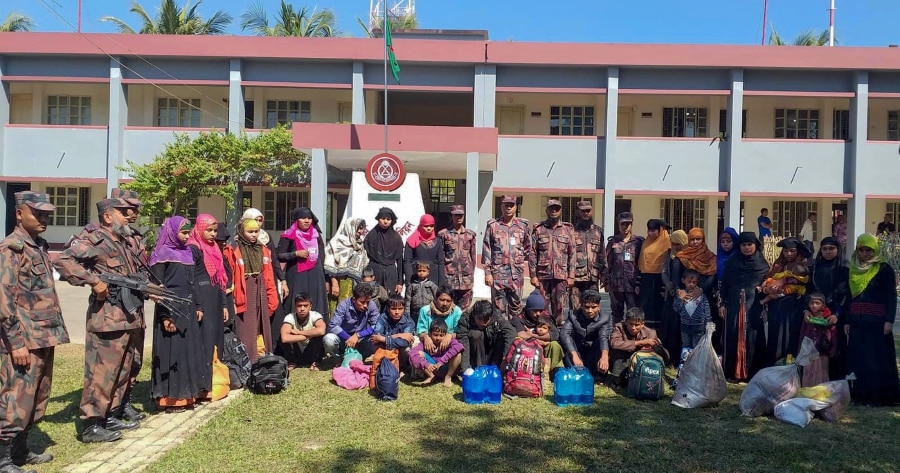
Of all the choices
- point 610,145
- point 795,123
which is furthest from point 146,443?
point 795,123

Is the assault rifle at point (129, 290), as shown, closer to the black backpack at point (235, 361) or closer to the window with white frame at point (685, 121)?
the black backpack at point (235, 361)

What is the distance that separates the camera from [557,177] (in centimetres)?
1719

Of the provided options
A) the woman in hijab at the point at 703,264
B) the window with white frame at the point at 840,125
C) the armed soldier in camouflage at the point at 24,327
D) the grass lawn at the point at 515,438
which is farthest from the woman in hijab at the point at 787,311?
the window with white frame at the point at 840,125

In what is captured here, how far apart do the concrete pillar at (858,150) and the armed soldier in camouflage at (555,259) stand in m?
12.8

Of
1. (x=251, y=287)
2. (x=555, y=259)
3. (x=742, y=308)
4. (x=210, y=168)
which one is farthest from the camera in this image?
(x=210, y=168)

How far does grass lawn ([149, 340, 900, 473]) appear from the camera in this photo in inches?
167

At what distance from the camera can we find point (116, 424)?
485 centimetres

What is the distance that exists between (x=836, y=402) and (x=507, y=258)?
3379mm

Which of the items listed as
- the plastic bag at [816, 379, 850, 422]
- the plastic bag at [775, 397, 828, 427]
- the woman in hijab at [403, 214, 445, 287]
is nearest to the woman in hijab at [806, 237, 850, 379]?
the plastic bag at [816, 379, 850, 422]

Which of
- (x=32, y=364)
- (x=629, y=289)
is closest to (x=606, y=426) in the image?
(x=629, y=289)

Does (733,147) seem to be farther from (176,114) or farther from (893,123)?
(176,114)

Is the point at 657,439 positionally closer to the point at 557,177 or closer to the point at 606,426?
the point at 606,426

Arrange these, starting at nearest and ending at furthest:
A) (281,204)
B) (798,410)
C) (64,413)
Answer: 1. (798,410)
2. (64,413)
3. (281,204)

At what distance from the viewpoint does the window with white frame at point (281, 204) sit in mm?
19234
